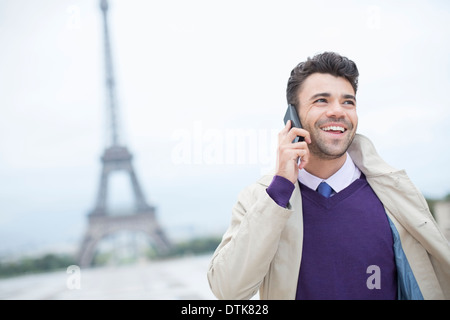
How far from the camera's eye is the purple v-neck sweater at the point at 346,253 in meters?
1.35

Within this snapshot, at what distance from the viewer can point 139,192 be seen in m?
17.4

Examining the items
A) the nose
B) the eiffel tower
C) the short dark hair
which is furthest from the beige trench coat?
the eiffel tower

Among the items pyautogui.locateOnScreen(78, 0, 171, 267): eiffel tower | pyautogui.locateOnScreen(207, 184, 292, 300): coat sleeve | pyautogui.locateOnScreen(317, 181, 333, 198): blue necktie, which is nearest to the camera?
pyautogui.locateOnScreen(207, 184, 292, 300): coat sleeve

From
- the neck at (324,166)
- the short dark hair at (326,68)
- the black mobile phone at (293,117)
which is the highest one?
the short dark hair at (326,68)

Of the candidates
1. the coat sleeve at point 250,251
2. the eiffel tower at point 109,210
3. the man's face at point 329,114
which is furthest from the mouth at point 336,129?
the eiffel tower at point 109,210

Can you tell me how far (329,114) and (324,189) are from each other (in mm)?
247

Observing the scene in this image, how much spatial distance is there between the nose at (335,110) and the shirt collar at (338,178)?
0.21 meters

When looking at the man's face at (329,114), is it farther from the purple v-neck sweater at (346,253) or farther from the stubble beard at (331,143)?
the purple v-neck sweater at (346,253)

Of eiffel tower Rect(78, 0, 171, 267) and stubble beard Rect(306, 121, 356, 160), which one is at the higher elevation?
stubble beard Rect(306, 121, 356, 160)

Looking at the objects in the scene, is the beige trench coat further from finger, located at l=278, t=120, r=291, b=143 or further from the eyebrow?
the eyebrow

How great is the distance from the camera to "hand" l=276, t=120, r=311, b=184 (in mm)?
1325

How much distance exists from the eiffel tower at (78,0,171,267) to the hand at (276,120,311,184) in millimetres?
15705

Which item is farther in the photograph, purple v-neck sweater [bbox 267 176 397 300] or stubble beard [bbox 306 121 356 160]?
stubble beard [bbox 306 121 356 160]
